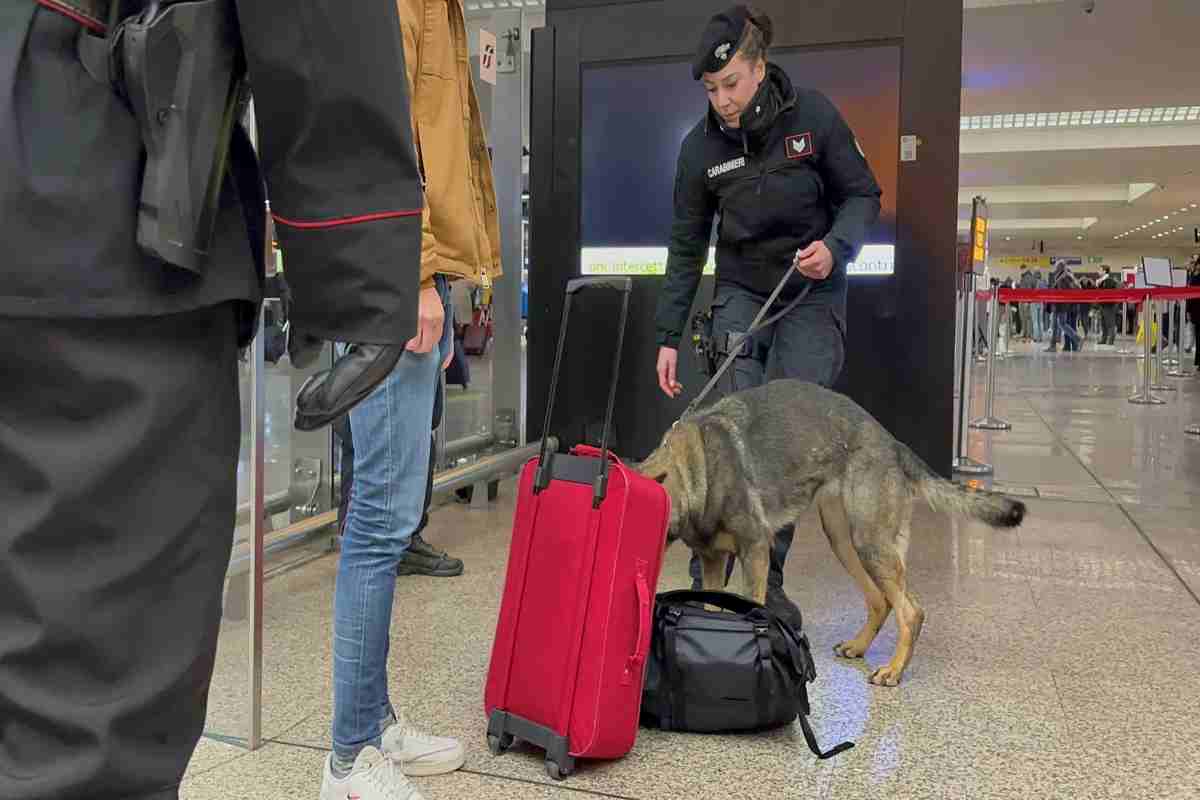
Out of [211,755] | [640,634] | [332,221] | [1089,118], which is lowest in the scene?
[211,755]

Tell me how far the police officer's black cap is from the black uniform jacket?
80.9 inches

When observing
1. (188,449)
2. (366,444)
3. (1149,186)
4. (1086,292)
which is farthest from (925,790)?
(1149,186)

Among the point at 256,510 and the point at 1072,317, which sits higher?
the point at 1072,317

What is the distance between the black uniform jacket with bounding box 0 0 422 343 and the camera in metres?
0.66

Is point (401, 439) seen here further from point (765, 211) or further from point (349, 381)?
point (765, 211)

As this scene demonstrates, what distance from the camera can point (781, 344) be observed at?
10.0 ft

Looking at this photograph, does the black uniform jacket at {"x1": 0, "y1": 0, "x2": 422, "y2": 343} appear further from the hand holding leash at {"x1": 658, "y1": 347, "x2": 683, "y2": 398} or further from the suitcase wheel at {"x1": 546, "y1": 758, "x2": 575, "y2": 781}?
the hand holding leash at {"x1": 658, "y1": 347, "x2": 683, "y2": 398}

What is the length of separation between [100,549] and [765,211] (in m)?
2.47

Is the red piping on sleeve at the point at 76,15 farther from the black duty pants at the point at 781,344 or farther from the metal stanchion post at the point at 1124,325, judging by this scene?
the metal stanchion post at the point at 1124,325

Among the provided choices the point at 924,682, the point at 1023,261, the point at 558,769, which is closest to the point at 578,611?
the point at 558,769

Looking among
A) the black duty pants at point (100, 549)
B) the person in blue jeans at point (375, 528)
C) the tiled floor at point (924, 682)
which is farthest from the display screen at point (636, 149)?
the black duty pants at point (100, 549)

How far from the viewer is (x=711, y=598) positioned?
94.8 inches

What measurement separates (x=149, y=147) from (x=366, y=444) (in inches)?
39.3

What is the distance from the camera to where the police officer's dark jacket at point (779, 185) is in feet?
9.36
